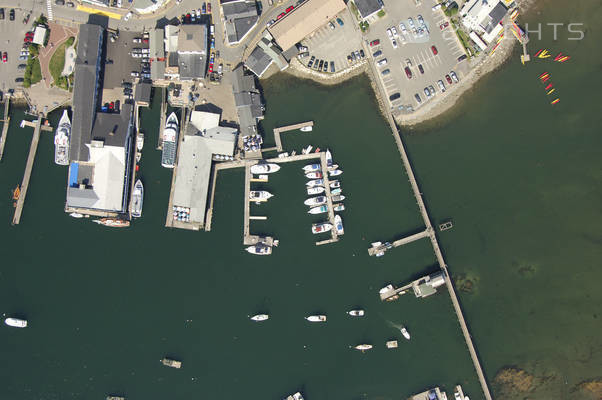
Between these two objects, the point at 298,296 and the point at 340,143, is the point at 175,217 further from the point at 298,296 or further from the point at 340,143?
the point at 340,143

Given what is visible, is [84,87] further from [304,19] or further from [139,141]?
[304,19]

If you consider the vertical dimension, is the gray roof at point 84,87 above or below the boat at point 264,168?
above

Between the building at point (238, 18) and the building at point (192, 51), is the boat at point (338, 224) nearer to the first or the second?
the building at point (192, 51)

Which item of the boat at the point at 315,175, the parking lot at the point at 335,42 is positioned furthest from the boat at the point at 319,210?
the parking lot at the point at 335,42

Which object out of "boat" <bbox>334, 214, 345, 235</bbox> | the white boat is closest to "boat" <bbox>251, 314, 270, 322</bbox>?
"boat" <bbox>334, 214, 345, 235</bbox>

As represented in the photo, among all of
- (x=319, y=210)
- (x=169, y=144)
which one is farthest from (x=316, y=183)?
(x=169, y=144)

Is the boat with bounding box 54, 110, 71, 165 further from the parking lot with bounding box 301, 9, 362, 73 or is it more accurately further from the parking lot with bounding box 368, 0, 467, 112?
the parking lot with bounding box 368, 0, 467, 112

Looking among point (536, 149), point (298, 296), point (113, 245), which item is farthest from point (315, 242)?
point (536, 149)
